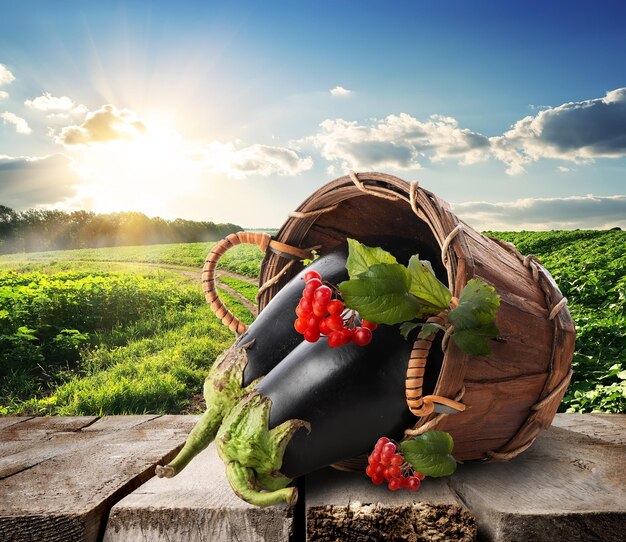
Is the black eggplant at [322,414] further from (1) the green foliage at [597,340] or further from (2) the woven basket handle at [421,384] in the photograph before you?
(1) the green foliage at [597,340]

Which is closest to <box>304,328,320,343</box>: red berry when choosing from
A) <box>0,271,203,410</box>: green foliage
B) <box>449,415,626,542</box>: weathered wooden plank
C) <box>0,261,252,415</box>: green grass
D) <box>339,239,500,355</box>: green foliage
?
<box>339,239,500,355</box>: green foliage

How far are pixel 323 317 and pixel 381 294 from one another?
0.16 m

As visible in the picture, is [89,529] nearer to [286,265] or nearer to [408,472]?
[408,472]

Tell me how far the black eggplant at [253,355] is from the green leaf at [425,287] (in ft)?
1.67

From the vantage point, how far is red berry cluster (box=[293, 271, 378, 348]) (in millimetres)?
1379

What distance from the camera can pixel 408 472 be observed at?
1593 millimetres

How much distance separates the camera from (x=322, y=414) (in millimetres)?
1568

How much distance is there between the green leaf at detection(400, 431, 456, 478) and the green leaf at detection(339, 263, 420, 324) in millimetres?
374

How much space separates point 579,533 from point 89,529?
126 cm

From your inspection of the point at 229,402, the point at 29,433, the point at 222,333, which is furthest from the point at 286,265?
the point at 222,333

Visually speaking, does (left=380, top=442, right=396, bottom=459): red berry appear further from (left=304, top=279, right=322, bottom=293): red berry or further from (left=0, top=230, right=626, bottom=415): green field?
(left=0, top=230, right=626, bottom=415): green field

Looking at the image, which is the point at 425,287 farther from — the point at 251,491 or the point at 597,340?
the point at 597,340

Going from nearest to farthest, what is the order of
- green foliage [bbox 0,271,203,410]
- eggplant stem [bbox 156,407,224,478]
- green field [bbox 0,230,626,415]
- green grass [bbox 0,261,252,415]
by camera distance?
eggplant stem [bbox 156,407,224,478], green field [bbox 0,230,626,415], green grass [bbox 0,261,252,415], green foliage [bbox 0,271,203,410]

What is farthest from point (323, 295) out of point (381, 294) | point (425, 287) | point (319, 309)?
point (425, 287)
